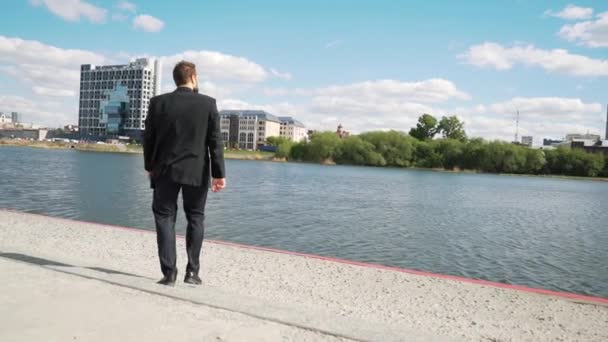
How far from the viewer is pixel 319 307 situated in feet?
17.0

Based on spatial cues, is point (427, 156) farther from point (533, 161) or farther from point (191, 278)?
point (191, 278)

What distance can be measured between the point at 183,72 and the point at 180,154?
35.3 inches

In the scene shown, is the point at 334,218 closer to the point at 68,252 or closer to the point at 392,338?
the point at 68,252

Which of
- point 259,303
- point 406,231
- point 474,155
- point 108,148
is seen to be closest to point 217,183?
point 259,303

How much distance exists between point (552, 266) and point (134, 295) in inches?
425

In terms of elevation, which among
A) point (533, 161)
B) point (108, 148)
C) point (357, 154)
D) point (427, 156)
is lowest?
point (108, 148)

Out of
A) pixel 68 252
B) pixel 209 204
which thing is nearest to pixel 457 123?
pixel 209 204

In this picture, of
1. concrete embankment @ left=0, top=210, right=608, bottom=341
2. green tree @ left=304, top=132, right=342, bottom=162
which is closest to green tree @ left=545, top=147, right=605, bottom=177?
green tree @ left=304, top=132, right=342, bottom=162

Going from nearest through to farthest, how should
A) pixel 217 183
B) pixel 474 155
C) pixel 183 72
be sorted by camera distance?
pixel 183 72 < pixel 217 183 < pixel 474 155

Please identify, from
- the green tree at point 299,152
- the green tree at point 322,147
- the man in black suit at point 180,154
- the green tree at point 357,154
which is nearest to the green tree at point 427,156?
the green tree at point 357,154

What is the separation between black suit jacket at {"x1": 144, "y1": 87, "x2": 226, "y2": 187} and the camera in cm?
500

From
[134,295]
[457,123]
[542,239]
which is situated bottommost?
[542,239]

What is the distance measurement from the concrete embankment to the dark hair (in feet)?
7.07

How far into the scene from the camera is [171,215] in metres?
5.17
